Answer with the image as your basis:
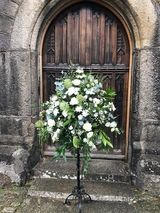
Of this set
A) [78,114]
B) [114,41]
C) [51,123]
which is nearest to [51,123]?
[51,123]

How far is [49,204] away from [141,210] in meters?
1.17

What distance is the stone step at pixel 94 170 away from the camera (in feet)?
12.9

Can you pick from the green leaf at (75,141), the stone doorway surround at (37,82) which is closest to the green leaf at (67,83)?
the green leaf at (75,141)

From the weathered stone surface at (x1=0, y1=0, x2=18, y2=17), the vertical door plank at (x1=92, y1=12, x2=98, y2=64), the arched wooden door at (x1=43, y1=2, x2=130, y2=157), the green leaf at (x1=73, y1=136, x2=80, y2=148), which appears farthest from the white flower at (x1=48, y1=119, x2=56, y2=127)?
the weathered stone surface at (x1=0, y1=0, x2=18, y2=17)

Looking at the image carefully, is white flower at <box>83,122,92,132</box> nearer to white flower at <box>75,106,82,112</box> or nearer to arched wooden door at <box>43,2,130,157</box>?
white flower at <box>75,106,82,112</box>

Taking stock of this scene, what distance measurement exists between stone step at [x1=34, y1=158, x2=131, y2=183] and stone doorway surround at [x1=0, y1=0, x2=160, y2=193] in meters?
0.16

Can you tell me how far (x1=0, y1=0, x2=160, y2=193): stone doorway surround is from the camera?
3.59 metres

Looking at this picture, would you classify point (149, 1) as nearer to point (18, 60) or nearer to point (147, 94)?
point (147, 94)

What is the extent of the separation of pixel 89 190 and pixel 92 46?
206 cm

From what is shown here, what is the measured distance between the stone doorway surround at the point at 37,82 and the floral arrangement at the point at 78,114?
911mm

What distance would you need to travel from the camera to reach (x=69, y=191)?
368cm

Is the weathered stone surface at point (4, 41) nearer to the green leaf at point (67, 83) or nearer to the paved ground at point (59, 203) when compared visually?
the green leaf at point (67, 83)

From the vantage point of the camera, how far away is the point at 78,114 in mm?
2818

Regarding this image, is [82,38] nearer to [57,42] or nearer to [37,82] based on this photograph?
[57,42]
